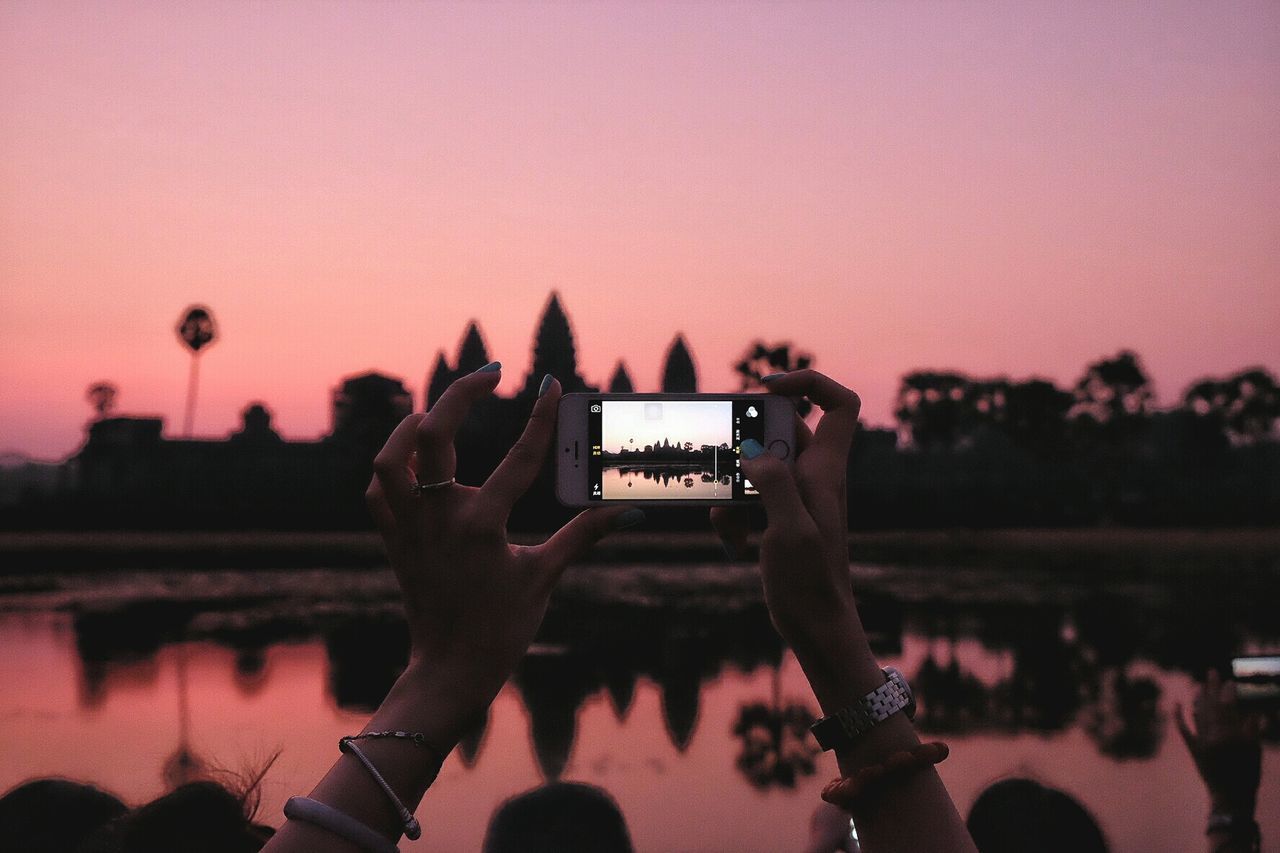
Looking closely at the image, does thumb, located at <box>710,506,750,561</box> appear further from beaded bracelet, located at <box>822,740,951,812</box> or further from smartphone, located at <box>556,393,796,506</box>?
beaded bracelet, located at <box>822,740,951,812</box>

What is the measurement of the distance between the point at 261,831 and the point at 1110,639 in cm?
3822

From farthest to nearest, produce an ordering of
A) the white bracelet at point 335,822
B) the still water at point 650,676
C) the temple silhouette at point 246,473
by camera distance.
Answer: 1. the temple silhouette at point 246,473
2. the still water at point 650,676
3. the white bracelet at point 335,822

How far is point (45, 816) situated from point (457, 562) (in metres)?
2.65

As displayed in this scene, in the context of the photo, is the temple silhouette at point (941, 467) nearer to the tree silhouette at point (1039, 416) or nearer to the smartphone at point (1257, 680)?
the tree silhouette at point (1039, 416)

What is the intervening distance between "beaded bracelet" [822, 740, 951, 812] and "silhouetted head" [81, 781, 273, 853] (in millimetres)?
1506

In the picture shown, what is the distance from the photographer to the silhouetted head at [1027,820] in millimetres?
3584

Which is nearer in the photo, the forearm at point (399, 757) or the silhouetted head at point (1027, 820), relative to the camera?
the forearm at point (399, 757)

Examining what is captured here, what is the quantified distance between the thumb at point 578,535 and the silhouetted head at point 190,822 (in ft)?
3.67

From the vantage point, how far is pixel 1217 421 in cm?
12275

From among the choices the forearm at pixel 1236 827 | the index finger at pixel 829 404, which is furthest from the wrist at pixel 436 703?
the forearm at pixel 1236 827

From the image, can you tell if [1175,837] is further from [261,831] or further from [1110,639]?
[261,831]

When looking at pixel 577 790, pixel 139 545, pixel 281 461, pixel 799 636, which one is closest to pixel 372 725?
pixel 799 636

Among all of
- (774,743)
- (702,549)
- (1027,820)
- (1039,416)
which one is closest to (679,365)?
(1039,416)

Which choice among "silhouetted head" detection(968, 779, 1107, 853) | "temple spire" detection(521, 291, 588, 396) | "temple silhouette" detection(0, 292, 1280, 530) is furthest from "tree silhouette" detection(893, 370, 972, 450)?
"silhouetted head" detection(968, 779, 1107, 853)
